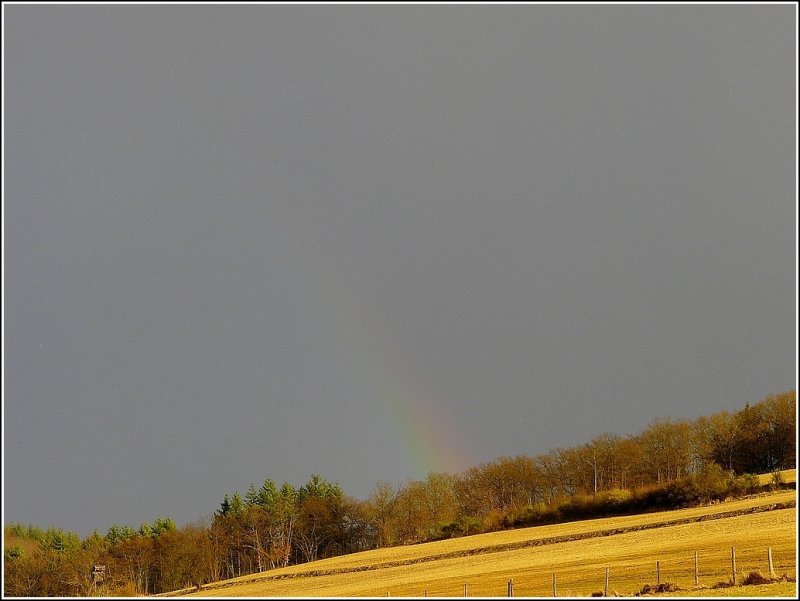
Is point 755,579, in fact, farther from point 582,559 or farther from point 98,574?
point 98,574

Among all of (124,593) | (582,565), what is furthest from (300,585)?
(124,593)

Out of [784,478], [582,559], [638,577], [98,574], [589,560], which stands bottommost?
[98,574]

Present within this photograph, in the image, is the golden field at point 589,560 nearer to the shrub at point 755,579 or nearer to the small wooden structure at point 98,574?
the shrub at point 755,579

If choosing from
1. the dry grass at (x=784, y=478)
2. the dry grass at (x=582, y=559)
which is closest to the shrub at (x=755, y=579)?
the dry grass at (x=582, y=559)

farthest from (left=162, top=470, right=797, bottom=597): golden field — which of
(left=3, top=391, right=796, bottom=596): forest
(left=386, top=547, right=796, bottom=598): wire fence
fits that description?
(left=3, top=391, right=796, bottom=596): forest

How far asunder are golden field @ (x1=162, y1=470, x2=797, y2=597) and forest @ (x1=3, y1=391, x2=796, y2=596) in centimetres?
2798

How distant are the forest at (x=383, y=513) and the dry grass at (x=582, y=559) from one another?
28.4 metres

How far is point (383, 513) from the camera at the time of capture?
159m

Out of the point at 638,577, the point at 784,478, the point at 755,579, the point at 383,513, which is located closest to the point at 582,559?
the point at 638,577

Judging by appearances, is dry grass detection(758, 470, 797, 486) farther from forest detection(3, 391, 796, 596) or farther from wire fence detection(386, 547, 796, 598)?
wire fence detection(386, 547, 796, 598)

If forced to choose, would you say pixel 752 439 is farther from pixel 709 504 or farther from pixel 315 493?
pixel 315 493

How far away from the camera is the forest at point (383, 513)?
428 ft

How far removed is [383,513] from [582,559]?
10048cm

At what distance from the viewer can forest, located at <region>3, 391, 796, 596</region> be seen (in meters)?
130
